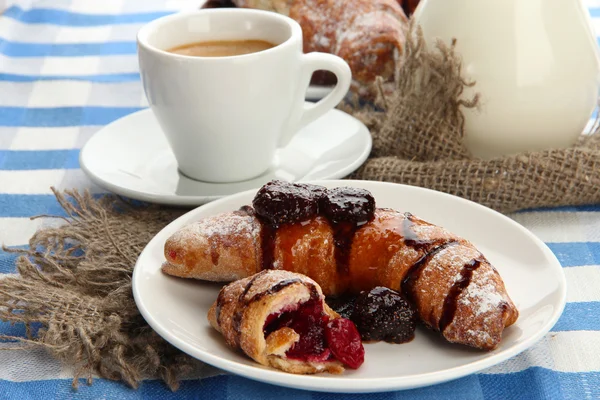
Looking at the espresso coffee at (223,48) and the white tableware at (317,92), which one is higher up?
the espresso coffee at (223,48)

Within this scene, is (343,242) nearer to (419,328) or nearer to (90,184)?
(419,328)

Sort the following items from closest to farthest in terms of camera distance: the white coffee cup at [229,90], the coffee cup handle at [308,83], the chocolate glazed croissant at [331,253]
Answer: the chocolate glazed croissant at [331,253], the white coffee cup at [229,90], the coffee cup handle at [308,83]

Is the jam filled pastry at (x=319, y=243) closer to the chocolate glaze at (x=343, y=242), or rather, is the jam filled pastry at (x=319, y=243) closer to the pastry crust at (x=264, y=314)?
the chocolate glaze at (x=343, y=242)

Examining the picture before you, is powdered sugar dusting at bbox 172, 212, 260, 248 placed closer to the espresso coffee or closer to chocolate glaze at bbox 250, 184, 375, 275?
chocolate glaze at bbox 250, 184, 375, 275

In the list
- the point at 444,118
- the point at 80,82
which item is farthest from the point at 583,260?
the point at 80,82

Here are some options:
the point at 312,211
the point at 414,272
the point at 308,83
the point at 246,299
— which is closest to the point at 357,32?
the point at 308,83

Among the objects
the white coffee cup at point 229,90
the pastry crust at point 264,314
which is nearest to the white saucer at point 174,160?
the white coffee cup at point 229,90

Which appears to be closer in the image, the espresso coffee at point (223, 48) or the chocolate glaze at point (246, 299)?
the chocolate glaze at point (246, 299)
